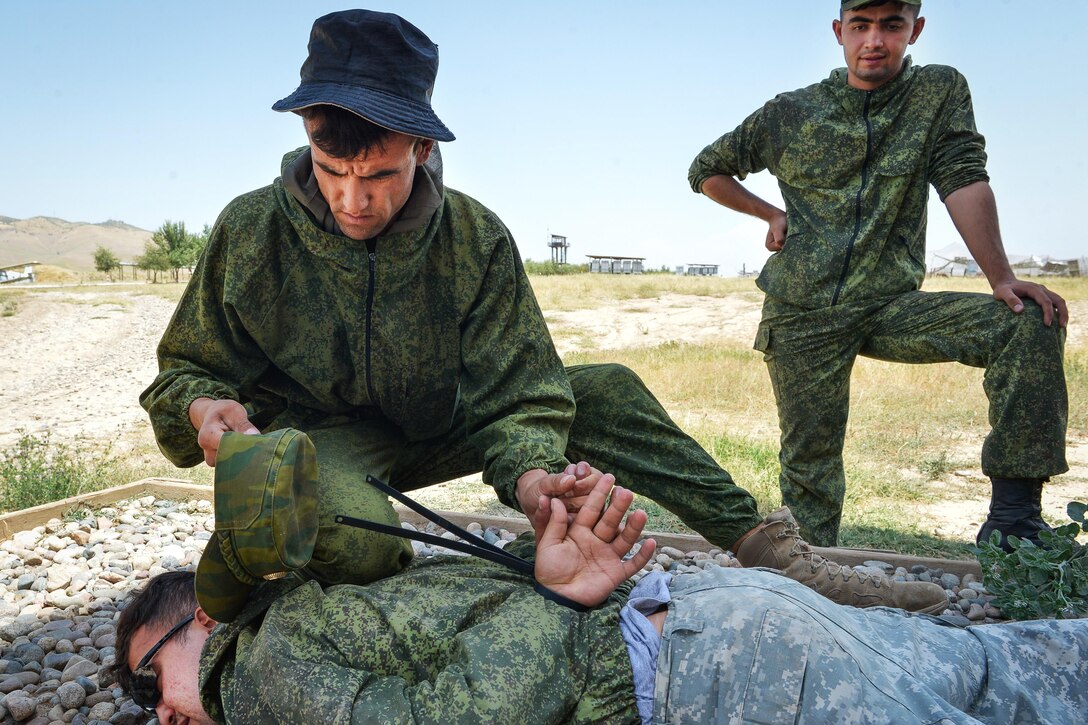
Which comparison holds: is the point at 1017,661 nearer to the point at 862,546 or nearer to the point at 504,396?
the point at 504,396

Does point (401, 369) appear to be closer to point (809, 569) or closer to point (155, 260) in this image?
point (809, 569)

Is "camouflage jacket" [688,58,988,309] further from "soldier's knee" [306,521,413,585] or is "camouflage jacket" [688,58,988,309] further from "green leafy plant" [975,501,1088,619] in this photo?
"soldier's knee" [306,521,413,585]

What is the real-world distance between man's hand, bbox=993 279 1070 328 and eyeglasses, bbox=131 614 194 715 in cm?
287

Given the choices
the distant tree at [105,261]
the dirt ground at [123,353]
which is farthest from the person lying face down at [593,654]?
the distant tree at [105,261]

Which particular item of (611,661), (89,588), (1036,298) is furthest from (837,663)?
(89,588)

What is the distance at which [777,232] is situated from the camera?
4.00 meters

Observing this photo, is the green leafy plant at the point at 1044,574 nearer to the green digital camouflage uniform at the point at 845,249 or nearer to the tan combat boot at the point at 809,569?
the tan combat boot at the point at 809,569

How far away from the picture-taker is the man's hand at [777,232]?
13.1 feet

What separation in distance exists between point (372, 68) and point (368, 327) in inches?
30.5

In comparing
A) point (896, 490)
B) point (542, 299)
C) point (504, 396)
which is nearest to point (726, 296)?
point (542, 299)

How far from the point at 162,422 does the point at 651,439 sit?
1500 millimetres

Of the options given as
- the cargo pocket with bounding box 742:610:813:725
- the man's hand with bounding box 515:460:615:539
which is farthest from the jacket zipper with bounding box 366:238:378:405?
the cargo pocket with bounding box 742:610:813:725

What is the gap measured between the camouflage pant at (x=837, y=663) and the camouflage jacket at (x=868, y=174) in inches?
76.6

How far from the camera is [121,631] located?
90.7 inches
